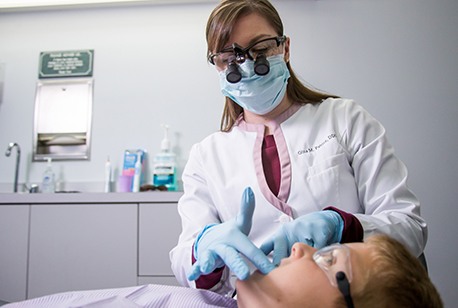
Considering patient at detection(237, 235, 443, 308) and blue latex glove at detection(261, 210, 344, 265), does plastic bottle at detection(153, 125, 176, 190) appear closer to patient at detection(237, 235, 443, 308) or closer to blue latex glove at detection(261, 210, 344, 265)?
blue latex glove at detection(261, 210, 344, 265)

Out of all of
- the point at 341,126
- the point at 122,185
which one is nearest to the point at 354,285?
the point at 341,126

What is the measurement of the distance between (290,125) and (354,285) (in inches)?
24.5

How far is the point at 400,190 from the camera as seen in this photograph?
3.19 ft

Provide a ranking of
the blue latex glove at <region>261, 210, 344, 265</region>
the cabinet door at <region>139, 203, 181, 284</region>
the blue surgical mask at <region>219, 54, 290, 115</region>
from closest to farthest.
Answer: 1. the blue latex glove at <region>261, 210, 344, 265</region>
2. the blue surgical mask at <region>219, 54, 290, 115</region>
3. the cabinet door at <region>139, 203, 181, 284</region>

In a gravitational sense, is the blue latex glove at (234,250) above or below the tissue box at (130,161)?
below

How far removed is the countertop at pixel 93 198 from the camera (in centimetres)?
186

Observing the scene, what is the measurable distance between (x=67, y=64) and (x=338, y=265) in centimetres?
246

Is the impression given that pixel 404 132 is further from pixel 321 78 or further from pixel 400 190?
pixel 400 190

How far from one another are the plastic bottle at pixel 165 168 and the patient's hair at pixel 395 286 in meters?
1.71

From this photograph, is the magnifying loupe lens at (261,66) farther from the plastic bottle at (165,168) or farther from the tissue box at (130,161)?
the tissue box at (130,161)

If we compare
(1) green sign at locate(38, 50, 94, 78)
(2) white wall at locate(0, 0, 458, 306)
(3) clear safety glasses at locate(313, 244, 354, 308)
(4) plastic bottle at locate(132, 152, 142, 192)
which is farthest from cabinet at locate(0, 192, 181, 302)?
(3) clear safety glasses at locate(313, 244, 354, 308)

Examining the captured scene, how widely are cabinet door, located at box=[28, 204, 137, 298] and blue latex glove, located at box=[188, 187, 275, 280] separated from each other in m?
1.18

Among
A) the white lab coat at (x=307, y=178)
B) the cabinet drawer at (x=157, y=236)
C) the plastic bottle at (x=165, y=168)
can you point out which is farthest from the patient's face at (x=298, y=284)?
the plastic bottle at (x=165, y=168)

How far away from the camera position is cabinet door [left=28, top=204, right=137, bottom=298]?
73.4 inches
